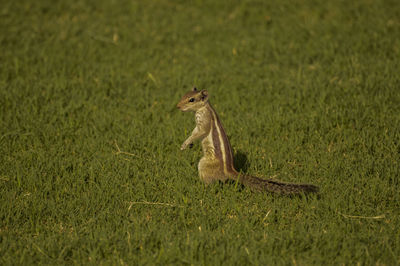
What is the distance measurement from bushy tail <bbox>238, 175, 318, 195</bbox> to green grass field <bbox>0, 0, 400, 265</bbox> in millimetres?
189

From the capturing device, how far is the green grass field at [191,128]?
493 cm

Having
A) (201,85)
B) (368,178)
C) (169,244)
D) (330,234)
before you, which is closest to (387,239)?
(330,234)

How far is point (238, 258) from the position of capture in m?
4.64

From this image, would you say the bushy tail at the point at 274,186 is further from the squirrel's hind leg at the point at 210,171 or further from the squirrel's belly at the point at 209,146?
the squirrel's belly at the point at 209,146

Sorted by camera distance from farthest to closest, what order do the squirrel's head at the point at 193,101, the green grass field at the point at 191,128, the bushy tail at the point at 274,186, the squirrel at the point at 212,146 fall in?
1. the squirrel's head at the point at 193,101
2. the squirrel at the point at 212,146
3. the bushy tail at the point at 274,186
4. the green grass field at the point at 191,128

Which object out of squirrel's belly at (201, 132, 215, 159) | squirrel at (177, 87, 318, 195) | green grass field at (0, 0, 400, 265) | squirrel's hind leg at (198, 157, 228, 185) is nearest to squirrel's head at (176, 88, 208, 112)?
squirrel at (177, 87, 318, 195)

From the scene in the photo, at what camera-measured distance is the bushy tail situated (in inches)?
203

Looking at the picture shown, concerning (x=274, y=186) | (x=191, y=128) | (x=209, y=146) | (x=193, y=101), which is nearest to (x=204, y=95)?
(x=193, y=101)

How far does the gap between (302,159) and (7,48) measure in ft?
20.9

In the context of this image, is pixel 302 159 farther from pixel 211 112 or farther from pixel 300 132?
pixel 211 112

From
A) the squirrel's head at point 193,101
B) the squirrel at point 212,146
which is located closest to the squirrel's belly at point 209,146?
the squirrel at point 212,146

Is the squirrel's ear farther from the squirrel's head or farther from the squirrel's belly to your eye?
the squirrel's belly

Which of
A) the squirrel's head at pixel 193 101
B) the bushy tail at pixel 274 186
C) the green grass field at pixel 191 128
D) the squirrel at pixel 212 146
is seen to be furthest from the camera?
the squirrel's head at pixel 193 101

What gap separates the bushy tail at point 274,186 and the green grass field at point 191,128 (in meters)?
0.19
